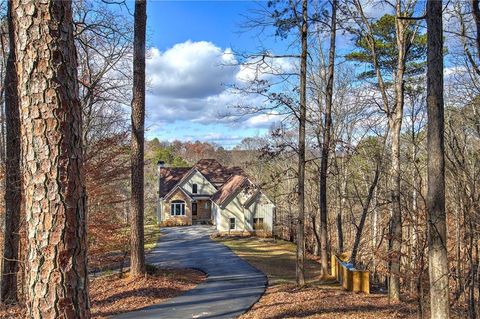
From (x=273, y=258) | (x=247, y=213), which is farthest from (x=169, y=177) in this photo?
(x=273, y=258)

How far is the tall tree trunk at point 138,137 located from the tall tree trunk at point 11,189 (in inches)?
140

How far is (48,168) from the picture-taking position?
7.79 feet

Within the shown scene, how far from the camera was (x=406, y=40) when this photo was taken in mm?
12070

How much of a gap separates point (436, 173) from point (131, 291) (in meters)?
9.20

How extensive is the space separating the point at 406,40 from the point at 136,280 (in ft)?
38.0

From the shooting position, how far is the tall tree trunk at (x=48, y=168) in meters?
2.34

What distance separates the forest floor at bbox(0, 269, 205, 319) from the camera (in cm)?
993

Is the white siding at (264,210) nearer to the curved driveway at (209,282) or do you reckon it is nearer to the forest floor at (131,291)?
the curved driveway at (209,282)

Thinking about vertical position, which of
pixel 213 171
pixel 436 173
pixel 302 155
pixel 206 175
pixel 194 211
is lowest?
pixel 194 211

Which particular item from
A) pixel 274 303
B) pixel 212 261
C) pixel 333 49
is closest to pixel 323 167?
pixel 333 49

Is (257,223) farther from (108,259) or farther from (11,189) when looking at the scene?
(11,189)

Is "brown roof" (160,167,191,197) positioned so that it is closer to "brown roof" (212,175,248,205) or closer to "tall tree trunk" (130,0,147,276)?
"brown roof" (212,175,248,205)

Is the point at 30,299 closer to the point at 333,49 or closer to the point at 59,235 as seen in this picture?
the point at 59,235

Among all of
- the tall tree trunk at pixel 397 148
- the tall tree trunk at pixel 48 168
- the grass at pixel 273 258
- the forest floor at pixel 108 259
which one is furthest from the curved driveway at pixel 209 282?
the tall tree trunk at pixel 48 168
